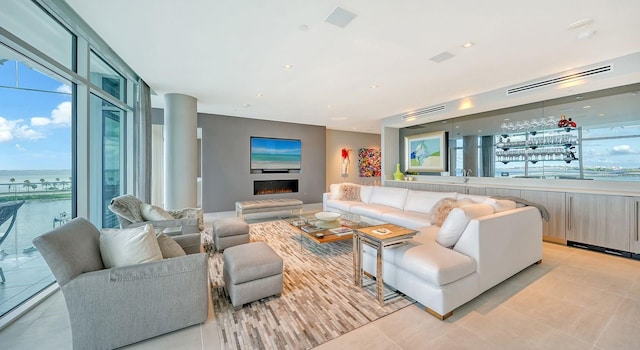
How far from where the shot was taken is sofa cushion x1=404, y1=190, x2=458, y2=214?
4.11 meters

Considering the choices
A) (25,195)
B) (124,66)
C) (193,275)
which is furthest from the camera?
(124,66)

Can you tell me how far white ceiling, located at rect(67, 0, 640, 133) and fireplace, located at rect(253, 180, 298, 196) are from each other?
2926 millimetres

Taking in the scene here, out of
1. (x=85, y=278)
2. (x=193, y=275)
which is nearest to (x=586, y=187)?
(x=193, y=275)

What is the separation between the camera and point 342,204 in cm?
534

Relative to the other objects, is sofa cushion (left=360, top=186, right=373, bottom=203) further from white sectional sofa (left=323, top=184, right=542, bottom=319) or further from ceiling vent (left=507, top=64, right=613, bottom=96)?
ceiling vent (left=507, top=64, right=613, bottom=96)

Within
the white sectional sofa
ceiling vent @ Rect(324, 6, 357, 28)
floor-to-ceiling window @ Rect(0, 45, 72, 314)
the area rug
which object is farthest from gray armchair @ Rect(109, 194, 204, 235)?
ceiling vent @ Rect(324, 6, 357, 28)

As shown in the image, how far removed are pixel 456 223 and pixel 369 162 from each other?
276 inches

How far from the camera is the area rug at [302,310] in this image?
1736 mm

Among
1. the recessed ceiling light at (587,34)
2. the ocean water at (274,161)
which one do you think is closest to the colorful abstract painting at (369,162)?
the ocean water at (274,161)

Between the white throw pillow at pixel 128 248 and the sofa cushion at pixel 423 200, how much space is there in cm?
394

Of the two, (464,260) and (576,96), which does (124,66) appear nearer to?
(464,260)

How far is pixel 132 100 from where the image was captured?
12.9 feet

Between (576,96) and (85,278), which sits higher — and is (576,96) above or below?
above

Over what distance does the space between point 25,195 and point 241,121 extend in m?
4.55
